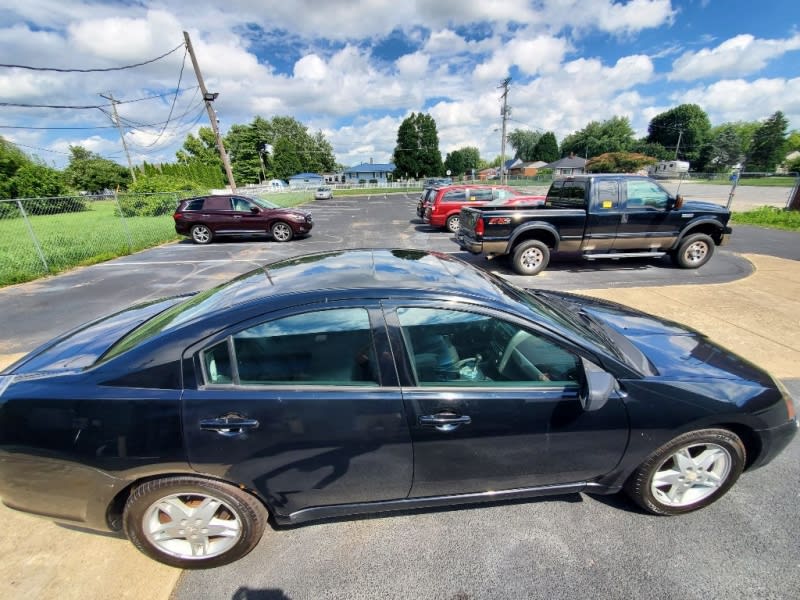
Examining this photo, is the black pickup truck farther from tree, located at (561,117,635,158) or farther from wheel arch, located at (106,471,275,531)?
tree, located at (561,117,635,158)

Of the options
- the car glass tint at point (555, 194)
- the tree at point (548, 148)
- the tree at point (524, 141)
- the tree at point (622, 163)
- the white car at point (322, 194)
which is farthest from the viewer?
the tree at point (524, 141)

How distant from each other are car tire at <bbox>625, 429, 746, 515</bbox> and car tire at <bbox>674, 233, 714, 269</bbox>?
685 cm

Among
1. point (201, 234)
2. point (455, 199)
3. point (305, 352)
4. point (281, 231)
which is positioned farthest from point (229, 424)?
point (455, 199)

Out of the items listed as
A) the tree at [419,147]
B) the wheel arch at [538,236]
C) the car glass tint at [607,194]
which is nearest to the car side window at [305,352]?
the wheel arch at [538,236]

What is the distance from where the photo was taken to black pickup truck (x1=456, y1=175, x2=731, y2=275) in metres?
6.88

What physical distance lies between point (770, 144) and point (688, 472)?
9656cm

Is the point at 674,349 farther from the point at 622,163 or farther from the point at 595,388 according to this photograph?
the point at 622,163

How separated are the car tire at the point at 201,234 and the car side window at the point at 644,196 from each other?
478 inches

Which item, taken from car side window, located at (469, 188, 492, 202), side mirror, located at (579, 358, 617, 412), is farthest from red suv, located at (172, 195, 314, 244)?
side mirror, located at (579, 358, 617, 412)

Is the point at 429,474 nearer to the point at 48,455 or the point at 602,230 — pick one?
the point at 48,455

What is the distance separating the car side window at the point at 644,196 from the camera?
22.7 ft

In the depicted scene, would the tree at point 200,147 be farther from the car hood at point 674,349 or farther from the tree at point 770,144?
the tree at point 770,144

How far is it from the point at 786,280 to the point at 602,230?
3.15m

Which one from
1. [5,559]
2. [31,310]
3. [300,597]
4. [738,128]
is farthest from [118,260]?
[738,128]
